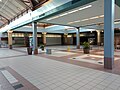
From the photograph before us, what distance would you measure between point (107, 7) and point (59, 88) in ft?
14.2

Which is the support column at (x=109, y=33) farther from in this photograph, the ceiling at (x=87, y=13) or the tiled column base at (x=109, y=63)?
the ceiling at (x=87, y=13)

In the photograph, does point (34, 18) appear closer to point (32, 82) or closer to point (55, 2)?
point (55, 2)

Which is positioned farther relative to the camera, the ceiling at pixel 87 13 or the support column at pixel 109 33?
the ceiling at pixel 87 13

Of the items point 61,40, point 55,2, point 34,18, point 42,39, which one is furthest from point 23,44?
point 55,2

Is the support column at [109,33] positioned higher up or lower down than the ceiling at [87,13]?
lower down

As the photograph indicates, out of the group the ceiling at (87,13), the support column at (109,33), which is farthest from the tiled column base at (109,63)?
the ceiling at (87,13)

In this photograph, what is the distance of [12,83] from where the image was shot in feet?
11.8

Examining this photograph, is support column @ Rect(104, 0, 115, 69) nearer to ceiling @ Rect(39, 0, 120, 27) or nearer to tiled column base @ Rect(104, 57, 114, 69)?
tiled column base @ Rect(104, 57, 114, 69)

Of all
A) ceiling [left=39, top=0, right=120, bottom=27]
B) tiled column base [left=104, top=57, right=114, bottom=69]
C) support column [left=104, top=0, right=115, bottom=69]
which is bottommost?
tiled column base [left=104, top=57, right=114, bottom=69]

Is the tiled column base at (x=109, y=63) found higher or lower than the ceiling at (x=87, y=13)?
lower

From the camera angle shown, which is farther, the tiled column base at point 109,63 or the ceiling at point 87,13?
the ceiling at point 87,13

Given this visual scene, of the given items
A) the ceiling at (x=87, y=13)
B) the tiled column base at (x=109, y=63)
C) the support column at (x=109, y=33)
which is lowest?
the tiled column base at (x=109, y=63)

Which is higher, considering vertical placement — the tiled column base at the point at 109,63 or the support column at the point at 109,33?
the support column at the point at 109,33

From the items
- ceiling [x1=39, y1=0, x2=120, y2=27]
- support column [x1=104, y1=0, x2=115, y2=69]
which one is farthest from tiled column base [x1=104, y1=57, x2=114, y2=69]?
ceiling [x1=39, y1=0, x2=120, y2=27]
